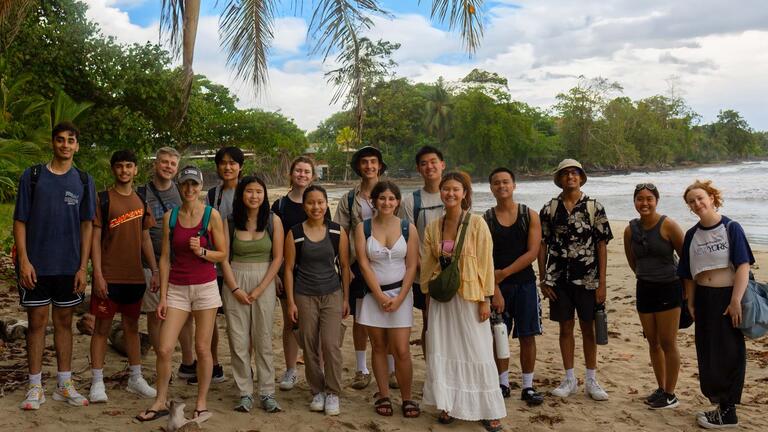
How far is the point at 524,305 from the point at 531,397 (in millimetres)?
700

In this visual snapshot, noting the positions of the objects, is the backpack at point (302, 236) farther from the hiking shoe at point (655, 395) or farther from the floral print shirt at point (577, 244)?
the hiking shoe at point (655, 395)

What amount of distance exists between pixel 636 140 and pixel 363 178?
7305 centimetres

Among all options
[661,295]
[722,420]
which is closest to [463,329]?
[661,295]

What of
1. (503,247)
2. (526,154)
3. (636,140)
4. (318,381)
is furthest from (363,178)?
(636,140)

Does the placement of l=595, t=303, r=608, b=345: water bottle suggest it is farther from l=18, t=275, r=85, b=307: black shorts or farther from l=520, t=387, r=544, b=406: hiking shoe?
l=18, t=275, r=85, b=307: black shorts

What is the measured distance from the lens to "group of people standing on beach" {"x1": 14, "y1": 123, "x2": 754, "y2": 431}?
13.1 feet

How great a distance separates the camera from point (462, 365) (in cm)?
405

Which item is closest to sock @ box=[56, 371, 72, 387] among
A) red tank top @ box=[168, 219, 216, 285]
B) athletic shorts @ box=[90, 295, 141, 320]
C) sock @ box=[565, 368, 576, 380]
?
athletic shorts @ box=[90, 295, 141, 320]

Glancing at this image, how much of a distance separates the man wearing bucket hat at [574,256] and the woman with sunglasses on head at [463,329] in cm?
85

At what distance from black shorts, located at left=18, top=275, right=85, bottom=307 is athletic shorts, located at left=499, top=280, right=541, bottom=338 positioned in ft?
9.78

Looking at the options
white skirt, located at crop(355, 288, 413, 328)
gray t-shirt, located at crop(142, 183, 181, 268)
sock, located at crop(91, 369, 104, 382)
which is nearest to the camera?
white skirt, located at crop(355, 288, 413, 328)

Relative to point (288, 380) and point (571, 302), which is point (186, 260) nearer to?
point (288, 380)

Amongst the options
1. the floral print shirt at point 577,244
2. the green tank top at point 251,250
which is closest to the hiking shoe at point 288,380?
the green tank top at point 251,250

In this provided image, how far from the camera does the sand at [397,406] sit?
4000mm
